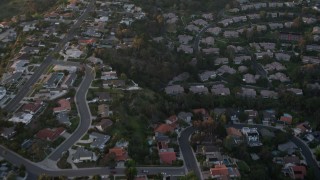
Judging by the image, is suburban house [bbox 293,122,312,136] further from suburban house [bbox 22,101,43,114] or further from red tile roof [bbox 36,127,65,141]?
A: suburban house [bbox 22,101,43,114]

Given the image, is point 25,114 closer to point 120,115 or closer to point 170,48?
point 120,115

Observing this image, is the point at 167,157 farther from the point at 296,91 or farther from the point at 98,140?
the point at 296,91

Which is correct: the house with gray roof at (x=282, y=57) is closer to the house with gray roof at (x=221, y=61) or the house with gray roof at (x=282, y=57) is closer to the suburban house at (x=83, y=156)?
the house with gray roof at (x=221, y=61)

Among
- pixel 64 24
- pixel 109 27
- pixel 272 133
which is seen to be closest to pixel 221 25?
pixel 109 27

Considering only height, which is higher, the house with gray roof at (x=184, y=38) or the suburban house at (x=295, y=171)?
the house with gray roof at (x=184, y=38)

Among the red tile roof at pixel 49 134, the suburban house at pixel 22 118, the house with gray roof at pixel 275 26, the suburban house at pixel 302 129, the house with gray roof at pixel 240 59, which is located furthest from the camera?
the house with gray roof at pixel 275 26

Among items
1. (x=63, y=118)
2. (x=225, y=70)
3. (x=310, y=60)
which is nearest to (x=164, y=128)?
(x=63, y=118)

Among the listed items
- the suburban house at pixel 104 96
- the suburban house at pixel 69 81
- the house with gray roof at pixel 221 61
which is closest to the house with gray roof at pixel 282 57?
the house with gray roof at pixel 221 61
